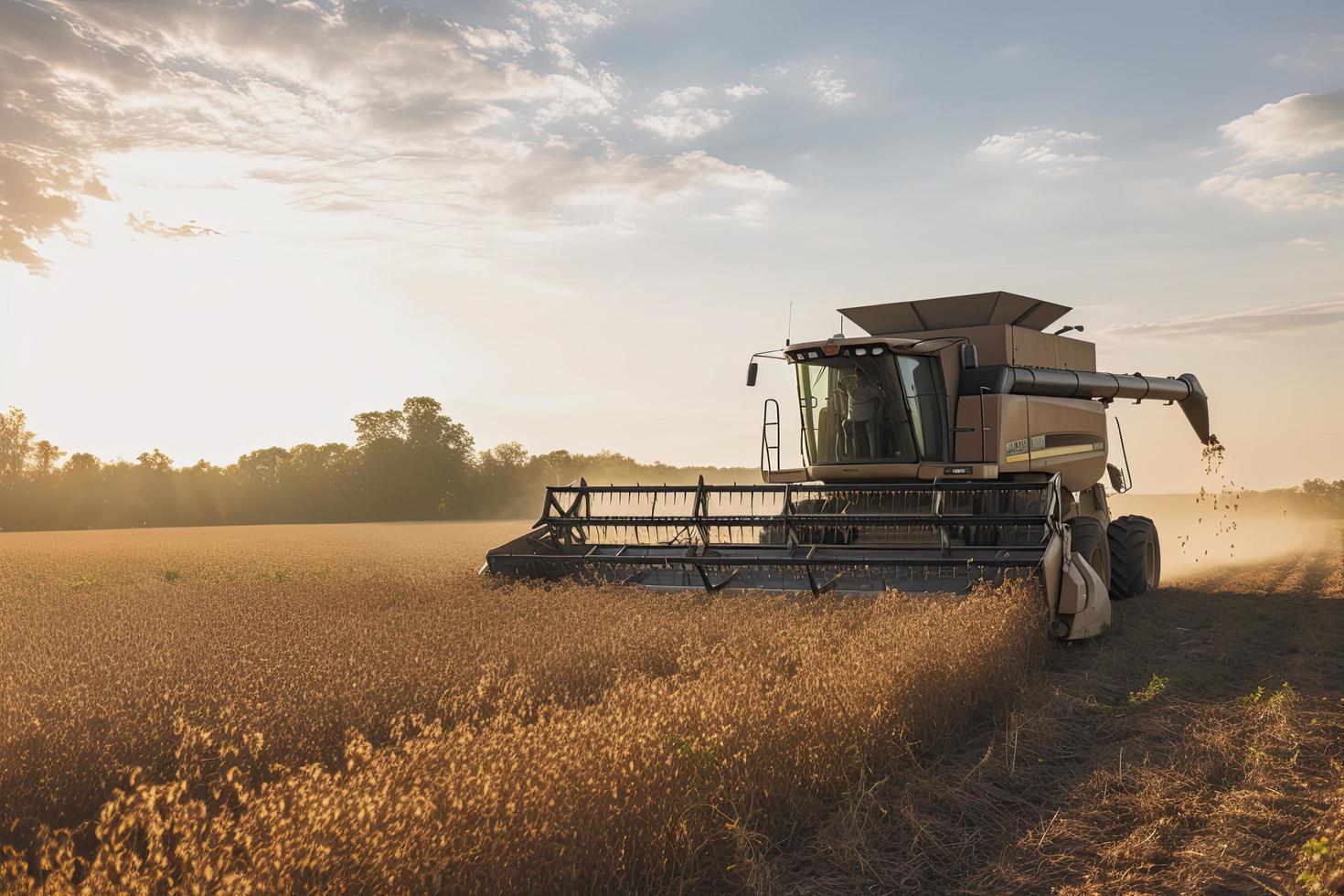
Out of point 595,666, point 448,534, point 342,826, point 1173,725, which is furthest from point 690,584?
point 448,534

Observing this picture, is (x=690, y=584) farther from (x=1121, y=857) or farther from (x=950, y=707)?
(x=1121, y=857)

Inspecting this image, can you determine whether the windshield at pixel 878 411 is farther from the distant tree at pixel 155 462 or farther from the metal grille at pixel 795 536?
the distant tree at pixel 155 462

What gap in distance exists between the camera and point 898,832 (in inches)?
171

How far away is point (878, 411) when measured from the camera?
35.8 feet

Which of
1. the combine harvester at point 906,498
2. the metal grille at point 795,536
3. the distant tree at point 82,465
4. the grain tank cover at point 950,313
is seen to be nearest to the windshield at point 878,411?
the combine harvester at point 906,498

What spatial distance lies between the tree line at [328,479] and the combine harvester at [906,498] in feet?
118

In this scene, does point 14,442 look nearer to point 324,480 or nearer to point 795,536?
point 324,480

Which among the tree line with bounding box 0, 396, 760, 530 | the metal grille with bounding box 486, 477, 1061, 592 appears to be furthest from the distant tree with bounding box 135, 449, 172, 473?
the metal grille with bounding box 486, 477, 1061, 592

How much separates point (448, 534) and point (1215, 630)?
27381 mm

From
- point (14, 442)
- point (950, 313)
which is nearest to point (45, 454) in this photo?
point (14, 442)

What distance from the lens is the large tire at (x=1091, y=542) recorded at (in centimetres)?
963

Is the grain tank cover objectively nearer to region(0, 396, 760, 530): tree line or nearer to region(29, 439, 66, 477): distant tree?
region(0, 396, 760, 530): tree line

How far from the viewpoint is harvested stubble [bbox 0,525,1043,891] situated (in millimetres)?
2916

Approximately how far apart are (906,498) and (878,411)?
100 cm
